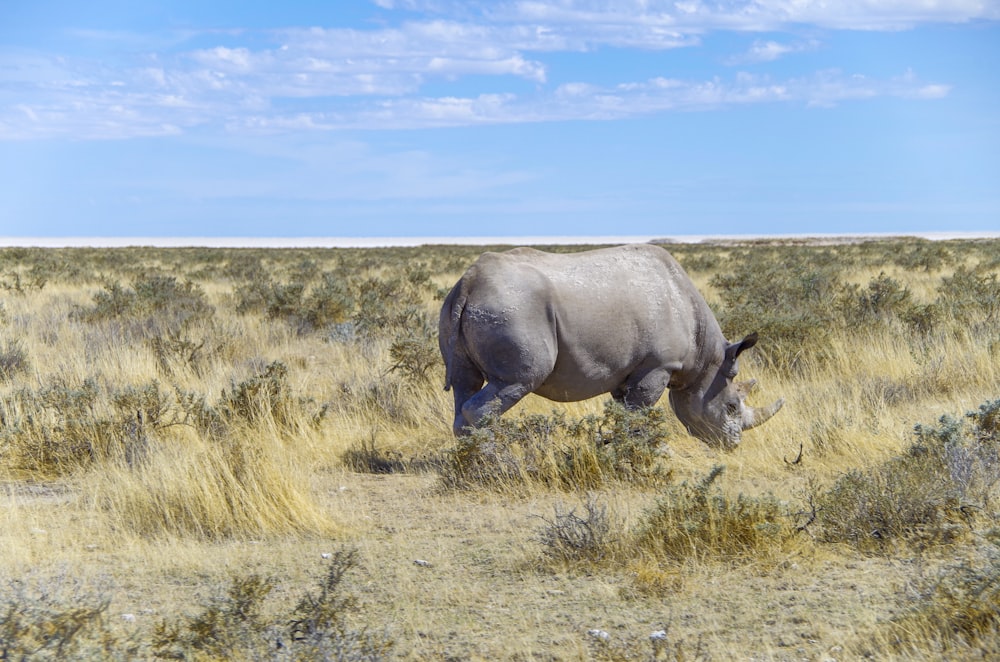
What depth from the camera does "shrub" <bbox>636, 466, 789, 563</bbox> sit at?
5.38m

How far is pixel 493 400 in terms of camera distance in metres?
7.21

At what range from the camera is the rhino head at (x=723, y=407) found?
8.05 meters

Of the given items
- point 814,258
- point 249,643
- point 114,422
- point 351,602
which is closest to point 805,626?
point 351,602

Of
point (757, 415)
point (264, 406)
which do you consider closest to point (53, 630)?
point (264, 406)

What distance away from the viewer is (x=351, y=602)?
4.70m

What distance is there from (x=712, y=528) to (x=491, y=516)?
65.2 inches

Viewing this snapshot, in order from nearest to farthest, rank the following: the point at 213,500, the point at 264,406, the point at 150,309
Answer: the point at 213,500 → the point at 264,406 → the point at 150,309

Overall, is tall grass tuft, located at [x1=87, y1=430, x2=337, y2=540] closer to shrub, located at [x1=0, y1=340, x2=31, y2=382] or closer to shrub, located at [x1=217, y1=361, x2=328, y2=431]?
shrub, located at [x1=217, y1=361, x2=328, y2=431]

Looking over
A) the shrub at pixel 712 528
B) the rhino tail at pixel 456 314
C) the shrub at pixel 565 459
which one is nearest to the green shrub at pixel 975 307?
the shrub at pixel 565 459

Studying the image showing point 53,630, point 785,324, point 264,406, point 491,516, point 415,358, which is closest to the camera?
point 53,630

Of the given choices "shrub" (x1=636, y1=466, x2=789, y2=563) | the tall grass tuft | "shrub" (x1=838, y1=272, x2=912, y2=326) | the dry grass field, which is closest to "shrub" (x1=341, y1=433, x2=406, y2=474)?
the dry grass field

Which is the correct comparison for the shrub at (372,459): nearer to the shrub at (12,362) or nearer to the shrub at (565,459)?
the shrub at (565,459)

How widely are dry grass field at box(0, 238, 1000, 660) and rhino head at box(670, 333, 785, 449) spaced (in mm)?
193

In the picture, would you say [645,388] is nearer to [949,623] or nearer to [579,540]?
[579,540]
